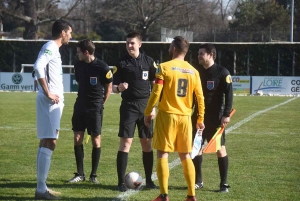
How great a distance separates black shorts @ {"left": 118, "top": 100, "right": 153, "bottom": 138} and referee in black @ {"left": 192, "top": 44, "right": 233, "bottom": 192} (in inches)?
28.5

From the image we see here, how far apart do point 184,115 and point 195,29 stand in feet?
173

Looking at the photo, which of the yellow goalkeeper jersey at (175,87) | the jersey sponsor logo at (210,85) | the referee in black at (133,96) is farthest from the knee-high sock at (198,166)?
the yellow goalkeeper jersey at (175,87)

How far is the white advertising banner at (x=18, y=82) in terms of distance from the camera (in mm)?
34662

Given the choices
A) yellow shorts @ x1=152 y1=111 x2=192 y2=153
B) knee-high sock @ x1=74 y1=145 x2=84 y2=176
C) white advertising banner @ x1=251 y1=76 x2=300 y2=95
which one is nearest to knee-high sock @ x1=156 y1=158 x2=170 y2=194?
yellow shorts @ x1=152 y1=111 x2=192 y2=153

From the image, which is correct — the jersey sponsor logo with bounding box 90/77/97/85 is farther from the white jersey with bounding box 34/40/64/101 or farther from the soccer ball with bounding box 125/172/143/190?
the soccer ball with bounding box 125/172/143/190

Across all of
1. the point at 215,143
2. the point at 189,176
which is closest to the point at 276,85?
the point at 215,143

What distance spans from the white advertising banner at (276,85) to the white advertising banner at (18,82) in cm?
1086

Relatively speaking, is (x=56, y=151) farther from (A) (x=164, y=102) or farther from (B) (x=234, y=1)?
(B) (x=234, y=1)

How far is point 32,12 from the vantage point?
5097 cm

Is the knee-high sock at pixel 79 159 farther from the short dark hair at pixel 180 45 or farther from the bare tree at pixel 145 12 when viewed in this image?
the bare tree at pixel 145 12

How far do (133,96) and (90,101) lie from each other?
0.77 metres

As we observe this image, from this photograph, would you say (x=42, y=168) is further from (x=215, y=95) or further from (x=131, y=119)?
(x=215, y=95)

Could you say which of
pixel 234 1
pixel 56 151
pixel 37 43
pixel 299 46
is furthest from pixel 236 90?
pixel 234 1

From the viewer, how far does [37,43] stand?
137 feet
